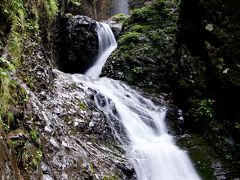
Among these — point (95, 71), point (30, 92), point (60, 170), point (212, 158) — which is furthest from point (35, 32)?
point (95, 71)

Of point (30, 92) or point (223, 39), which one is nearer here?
point (30, 92)

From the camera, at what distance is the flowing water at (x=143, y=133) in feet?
25.7

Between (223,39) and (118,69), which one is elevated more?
(223,39)

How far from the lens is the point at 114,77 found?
1277 centimetres

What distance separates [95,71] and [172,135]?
702 cm

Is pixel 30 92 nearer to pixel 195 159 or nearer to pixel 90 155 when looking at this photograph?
pixel 90 155

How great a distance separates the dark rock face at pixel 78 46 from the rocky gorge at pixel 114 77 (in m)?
0.05

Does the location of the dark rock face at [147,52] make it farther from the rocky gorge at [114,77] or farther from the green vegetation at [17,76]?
the green vegetation at [17,76]

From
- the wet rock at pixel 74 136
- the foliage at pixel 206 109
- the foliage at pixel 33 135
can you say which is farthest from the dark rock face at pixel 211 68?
the foliage at pixel 33 135

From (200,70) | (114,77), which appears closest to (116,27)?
(114,77)

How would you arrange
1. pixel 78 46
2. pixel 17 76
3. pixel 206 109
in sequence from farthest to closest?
pixel 78 46, pixel 206 109, pixel 17 76

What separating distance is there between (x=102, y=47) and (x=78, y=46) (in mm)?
1361

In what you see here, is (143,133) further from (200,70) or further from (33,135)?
(33,135)

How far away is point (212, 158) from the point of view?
853 centimetres
